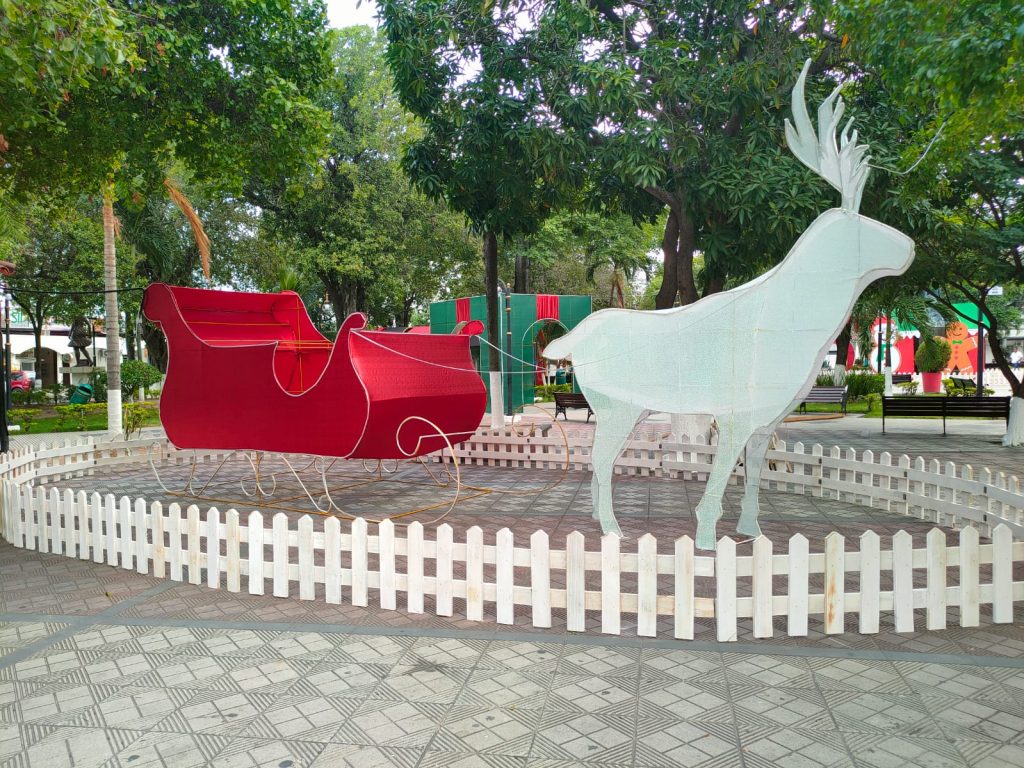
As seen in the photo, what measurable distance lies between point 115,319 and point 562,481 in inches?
454

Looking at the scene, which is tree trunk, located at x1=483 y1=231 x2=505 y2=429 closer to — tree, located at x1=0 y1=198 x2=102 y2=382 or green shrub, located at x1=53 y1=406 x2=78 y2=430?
green shrub, located at x1=53 y1=406 x2=78 y2=430

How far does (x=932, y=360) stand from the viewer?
3098 cm

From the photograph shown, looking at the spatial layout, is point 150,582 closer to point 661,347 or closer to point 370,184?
point 661,347

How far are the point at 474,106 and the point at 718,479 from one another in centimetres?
853

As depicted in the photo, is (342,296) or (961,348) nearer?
(342,296)

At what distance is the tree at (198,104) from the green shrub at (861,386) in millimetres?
22902

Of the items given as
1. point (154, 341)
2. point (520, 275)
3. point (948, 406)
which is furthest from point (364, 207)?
point (948, 406)

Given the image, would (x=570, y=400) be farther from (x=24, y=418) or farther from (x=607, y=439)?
(x=24, y=418)

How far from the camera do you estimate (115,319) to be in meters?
16.1

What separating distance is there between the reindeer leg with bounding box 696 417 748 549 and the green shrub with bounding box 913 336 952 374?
28.8 metres

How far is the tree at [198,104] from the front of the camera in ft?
27.5

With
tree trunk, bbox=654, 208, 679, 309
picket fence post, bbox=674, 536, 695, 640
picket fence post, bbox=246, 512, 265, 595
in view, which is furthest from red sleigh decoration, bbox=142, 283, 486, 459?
tree trunk, bbox=654, 208, 679, 309

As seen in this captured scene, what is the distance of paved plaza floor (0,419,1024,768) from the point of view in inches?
125

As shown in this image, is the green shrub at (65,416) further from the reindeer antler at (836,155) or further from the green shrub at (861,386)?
the green shrub at (861,386)
